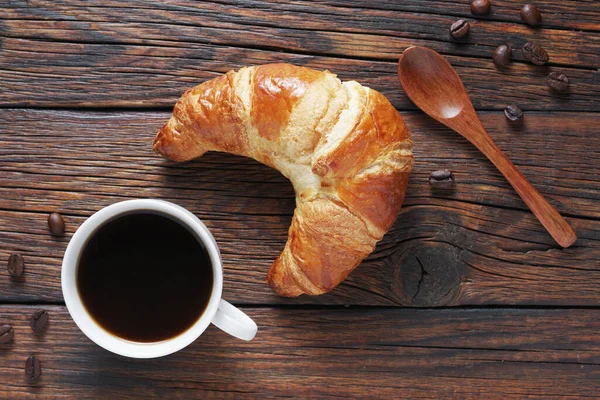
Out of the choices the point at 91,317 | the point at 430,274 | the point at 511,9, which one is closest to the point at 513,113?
the point at 511,9

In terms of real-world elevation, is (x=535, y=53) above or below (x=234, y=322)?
above

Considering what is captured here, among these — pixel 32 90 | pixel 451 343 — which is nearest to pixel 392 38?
pixel 451 343

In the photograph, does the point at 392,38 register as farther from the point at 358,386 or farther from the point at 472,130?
the point at 358,386

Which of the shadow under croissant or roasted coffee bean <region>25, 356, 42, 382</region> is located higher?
the shadow under croissant

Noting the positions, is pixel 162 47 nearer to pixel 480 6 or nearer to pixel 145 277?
pixel 145 277

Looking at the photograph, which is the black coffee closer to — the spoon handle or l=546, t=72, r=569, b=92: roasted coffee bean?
the spoon handle

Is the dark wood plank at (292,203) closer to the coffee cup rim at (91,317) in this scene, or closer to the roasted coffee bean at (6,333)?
the roasted coffee bean at (6,333)

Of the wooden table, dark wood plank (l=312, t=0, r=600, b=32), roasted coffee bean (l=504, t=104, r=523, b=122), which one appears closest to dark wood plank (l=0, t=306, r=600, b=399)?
the wooden table

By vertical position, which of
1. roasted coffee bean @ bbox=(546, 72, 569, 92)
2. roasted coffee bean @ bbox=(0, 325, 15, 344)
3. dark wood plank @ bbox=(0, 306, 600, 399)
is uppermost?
roasted coffee bean @ bbox=(546, 72, 569, 92)
